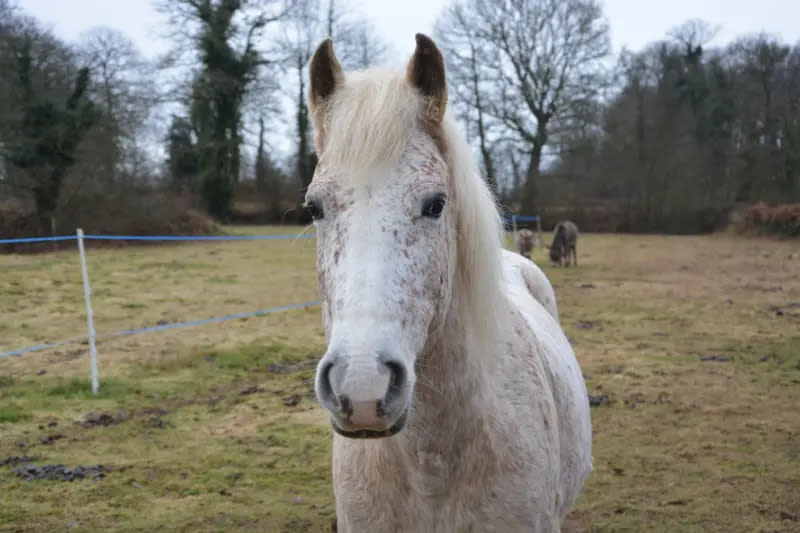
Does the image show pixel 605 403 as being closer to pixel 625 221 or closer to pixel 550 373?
pixel 550 373

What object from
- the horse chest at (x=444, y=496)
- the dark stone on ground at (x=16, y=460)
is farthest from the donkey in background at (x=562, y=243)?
the horse chest at (x=444, y=496)

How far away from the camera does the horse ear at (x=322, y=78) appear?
188cm

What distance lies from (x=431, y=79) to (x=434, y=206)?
0.43m

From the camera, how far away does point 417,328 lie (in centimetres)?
155

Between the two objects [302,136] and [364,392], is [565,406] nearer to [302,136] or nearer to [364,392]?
[364,392]

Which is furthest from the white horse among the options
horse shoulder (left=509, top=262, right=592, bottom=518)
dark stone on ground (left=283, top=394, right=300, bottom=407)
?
dark stone on ground (left=283, top=394, right=300, bottom=407)

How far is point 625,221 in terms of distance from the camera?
102ft

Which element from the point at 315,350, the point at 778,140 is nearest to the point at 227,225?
the point at 315,350

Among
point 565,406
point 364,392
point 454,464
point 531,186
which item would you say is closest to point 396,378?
point 364,392

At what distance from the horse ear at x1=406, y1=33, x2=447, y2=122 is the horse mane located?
0.03 meters

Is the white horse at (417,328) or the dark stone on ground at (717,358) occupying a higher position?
the white horse at (417,328)

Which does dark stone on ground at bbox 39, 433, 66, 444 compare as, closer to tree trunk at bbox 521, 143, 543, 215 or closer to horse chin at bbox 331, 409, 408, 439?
horse chin at bbox 331, 409, 408, 439

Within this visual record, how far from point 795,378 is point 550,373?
18.3 feet

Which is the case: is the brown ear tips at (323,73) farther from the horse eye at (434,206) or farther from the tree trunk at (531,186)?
the tree trunk at (531,186)
